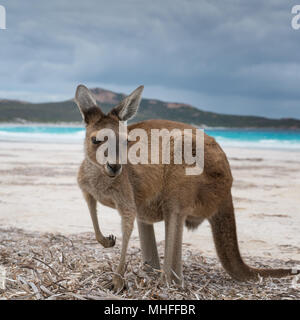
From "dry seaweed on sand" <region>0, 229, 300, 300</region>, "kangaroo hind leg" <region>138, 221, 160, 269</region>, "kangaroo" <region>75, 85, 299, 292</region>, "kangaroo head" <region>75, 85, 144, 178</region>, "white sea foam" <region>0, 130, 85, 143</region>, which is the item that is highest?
"white sea foam" <region>0, 130, 85, 143</region>

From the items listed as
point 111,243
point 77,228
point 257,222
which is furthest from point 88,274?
point 257,222

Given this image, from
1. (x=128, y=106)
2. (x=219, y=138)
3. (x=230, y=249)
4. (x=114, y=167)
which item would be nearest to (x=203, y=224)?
(x=230, y=249)

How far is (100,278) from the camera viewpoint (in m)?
2.99

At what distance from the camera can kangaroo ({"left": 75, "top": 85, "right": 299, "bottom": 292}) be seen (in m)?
2.67

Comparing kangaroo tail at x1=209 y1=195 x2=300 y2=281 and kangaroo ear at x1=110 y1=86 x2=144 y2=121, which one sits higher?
kangaroo ear at x1=110 y1=86 x2=144 y2=121

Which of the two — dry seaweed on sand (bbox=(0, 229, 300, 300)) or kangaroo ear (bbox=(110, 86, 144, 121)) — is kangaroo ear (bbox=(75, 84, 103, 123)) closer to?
kangaroo ear (bbox=(110, 86, 144, 121))

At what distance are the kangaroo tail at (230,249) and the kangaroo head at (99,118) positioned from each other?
113 centimetres

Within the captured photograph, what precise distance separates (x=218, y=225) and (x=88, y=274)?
41.4 inches

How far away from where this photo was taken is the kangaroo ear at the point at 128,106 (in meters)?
2.67

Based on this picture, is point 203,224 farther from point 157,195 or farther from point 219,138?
point 219,138

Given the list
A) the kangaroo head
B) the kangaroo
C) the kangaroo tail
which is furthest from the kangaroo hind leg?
the kangaroo head

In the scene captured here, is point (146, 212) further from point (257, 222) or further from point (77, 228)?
point (257, 222)

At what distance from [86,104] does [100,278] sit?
47.5 inches

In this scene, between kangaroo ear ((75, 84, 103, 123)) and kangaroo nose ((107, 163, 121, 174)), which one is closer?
kangaroo nose ((107, 163, 121, 174))
